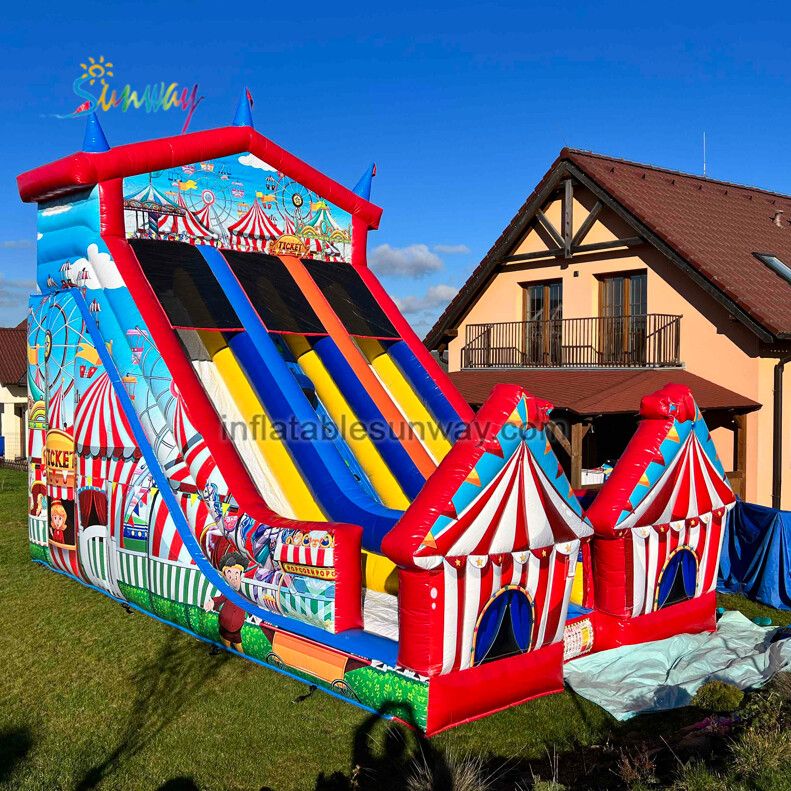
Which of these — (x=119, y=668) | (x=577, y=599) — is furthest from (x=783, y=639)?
(x=119, y=668)

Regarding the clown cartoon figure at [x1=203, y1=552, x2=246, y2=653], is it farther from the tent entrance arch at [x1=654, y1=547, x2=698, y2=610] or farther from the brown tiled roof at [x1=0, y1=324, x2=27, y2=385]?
the brown tiled roof at [x1=0, y1=324, x2=27, y2=385]

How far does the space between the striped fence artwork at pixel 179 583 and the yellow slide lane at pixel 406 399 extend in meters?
2.69

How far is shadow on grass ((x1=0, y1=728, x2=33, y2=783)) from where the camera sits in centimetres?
512

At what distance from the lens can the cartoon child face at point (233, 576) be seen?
6.53m

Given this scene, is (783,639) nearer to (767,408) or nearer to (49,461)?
(767,408)

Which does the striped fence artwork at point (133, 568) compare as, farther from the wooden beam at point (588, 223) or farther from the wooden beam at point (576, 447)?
the wooden beam at point (588, 223)

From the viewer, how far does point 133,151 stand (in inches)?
327

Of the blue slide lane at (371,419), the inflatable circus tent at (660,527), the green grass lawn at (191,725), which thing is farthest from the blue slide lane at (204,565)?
the blue slide lane at (371,419)

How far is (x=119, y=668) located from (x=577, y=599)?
377cm

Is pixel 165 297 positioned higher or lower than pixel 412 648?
higher

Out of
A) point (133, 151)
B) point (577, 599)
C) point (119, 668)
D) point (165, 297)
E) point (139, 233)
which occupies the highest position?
point (133, 151)

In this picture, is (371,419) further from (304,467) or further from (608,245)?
(608,245)

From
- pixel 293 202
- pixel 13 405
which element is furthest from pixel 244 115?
pixel 13 405

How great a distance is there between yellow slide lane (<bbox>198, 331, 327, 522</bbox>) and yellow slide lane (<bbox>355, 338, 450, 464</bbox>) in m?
1.45
